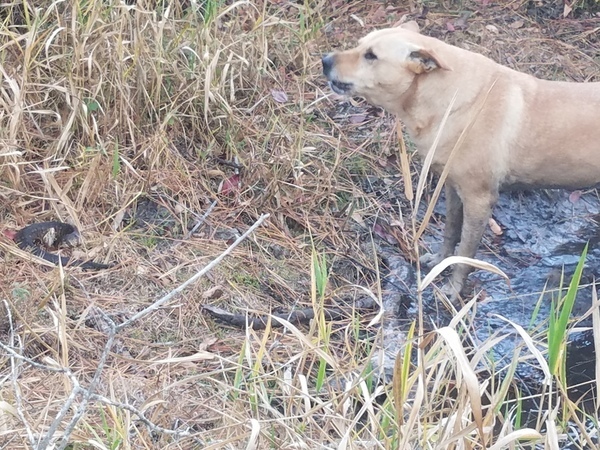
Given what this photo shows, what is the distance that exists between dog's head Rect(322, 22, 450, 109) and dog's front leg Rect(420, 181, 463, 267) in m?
0.59

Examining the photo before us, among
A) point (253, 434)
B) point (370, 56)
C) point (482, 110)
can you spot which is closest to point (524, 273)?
point (482, 110)

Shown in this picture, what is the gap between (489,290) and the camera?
4102 mm

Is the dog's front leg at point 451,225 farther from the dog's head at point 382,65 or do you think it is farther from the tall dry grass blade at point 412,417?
the tall dry grass blade at point 412,417

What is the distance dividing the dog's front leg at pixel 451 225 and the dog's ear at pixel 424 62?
24.7 inches

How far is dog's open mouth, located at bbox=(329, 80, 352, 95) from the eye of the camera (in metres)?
3.78

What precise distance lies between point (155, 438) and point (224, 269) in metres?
1.20

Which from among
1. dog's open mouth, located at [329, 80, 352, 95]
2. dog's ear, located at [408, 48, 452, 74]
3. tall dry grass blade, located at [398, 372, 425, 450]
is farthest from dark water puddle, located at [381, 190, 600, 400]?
tall dry grass blade, located at [398, 372, 425, 450]

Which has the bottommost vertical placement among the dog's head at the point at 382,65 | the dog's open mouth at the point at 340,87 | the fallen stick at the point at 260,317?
the fallen stick at the point at 260,317

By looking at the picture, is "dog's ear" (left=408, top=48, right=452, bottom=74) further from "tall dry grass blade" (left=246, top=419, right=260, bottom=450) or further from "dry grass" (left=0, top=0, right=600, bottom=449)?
"tall dry grass blade" (left=246, top=419, right=260, bottom=450)

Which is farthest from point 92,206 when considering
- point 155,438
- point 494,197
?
point 494,197

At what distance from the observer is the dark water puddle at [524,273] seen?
12.1 ft

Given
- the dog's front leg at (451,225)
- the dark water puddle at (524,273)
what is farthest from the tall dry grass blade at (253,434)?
the dog's front leg at (451,225)

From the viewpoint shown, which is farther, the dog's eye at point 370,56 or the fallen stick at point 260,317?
the dog's eye at point 370,56

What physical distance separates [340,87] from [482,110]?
0.63 m
